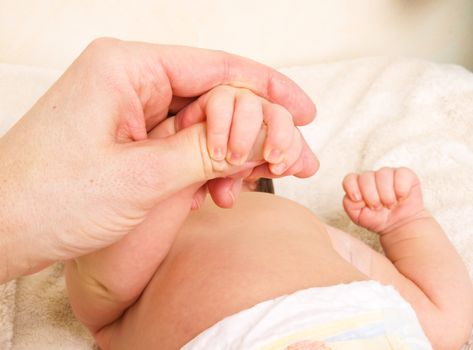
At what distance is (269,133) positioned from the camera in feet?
2.16

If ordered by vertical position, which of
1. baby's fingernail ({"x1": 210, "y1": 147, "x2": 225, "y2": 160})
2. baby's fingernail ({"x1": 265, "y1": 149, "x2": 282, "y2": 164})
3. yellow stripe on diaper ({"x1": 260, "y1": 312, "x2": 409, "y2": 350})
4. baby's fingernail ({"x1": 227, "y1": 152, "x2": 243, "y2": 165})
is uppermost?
baby's fingernail ({"x1": 210, "y1": 147, "x2": 225, "y2": 160})

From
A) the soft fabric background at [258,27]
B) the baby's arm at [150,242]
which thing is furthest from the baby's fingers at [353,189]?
the soft fabric background at [258,27]

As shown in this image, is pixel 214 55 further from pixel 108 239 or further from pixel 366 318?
pixel 366 318

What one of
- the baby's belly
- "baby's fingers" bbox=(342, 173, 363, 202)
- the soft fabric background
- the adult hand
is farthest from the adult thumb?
the soft fabric background

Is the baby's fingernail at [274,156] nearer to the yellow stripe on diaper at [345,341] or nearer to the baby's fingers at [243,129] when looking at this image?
the baby's fingers at [243,129]

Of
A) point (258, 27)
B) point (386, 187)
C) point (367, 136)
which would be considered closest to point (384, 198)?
point (386, 187)

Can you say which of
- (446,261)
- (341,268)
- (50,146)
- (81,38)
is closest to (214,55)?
(50,146)

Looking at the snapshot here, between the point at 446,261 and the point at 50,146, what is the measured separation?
0.65 m

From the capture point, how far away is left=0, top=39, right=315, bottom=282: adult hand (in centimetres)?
61

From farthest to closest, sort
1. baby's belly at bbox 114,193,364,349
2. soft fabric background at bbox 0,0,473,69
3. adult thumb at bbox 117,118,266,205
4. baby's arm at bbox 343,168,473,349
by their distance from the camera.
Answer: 1. soft fabric background at bbox 0,0,473,69
2. baby's arm at bbox 343,168,473,349
3. baby's belly at bbox 114,193,364,349
4. adult thumb at bbox 117,118,266,205

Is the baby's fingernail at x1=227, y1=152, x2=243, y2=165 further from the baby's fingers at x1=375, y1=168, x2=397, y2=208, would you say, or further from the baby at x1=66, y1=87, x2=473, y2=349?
the baby's fingers at x1=375, y1=168, x2=397, y2=208

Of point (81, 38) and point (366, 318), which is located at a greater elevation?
point (81, 38)

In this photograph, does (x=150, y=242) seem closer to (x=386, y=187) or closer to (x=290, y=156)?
(x=290, y=156)

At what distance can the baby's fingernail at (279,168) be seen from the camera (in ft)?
2.23
